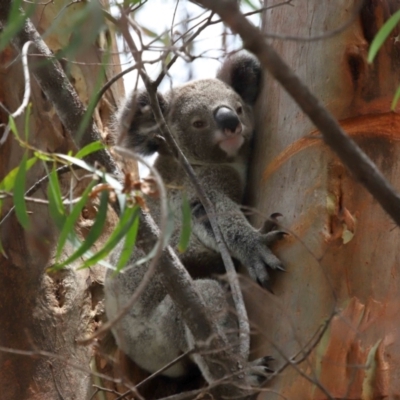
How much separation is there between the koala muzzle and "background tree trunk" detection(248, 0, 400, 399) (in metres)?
0.33

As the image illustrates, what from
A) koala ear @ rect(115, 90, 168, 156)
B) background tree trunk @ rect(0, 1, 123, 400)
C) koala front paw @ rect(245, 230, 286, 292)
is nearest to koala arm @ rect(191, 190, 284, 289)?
koala front paw @ rect(245, 230, 286, 292)

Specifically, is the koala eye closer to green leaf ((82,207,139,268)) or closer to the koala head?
the koala head

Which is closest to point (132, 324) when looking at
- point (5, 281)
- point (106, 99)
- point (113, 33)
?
A: point (5, 281)

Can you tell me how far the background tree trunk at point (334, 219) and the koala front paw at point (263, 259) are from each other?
5 centimetres

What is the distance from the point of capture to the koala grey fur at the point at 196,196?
266 cm

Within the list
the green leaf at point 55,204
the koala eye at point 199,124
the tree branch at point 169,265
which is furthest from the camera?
the koala eye at point 199,124

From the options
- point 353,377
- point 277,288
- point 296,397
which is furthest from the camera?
point 277,288

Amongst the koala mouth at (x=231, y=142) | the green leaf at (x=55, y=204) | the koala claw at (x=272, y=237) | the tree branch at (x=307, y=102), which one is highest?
the tree branch at (x=307, y=102)

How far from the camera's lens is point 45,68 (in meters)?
2.03

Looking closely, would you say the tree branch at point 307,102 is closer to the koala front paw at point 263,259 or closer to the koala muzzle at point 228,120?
the koala front paw at point 263,259

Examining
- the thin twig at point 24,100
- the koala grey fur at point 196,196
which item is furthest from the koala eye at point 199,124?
the thin twig at point 24,100

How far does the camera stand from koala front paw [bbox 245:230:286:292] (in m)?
2.33

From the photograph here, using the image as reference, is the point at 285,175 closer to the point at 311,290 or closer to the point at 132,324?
the point at 311,290

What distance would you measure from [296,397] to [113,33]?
2215mm
